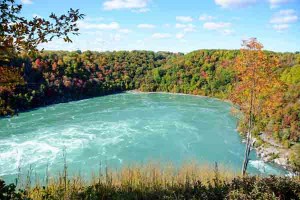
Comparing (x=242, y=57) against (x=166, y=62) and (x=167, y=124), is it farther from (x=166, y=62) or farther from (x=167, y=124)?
(x=166, y=62)

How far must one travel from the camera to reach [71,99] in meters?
52.3

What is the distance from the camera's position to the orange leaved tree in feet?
38.4

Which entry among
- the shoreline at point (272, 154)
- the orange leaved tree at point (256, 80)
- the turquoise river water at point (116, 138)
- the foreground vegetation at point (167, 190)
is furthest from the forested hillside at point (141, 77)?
the foreground vegetation at point (167, 190)

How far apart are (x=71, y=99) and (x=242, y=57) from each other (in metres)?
43.1

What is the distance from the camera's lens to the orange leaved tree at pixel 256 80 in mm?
11711

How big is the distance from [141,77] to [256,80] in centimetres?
5783

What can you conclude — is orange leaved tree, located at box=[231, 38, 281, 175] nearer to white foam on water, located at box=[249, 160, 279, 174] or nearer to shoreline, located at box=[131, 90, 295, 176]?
white foam on water, located at box=[249, 160, 279, 174]

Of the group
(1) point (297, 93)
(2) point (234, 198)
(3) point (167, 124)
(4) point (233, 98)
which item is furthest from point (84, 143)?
(2) point (234, 198)

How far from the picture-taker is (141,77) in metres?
69.3

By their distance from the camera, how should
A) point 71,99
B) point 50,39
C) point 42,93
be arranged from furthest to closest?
point 71,99 → point 42,93 → point 50,39

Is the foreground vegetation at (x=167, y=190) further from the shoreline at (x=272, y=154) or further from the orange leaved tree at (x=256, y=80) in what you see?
the shoreline at (x=272, y=154)

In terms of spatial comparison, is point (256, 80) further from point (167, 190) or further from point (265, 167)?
point (265, 167)

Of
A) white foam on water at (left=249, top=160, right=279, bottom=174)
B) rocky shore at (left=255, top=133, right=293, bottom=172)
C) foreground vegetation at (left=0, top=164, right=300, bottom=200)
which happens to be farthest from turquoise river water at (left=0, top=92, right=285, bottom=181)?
foreground vegetation at (left=0, top=164, right=300, bottom=200)

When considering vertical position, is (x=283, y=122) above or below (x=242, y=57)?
below
